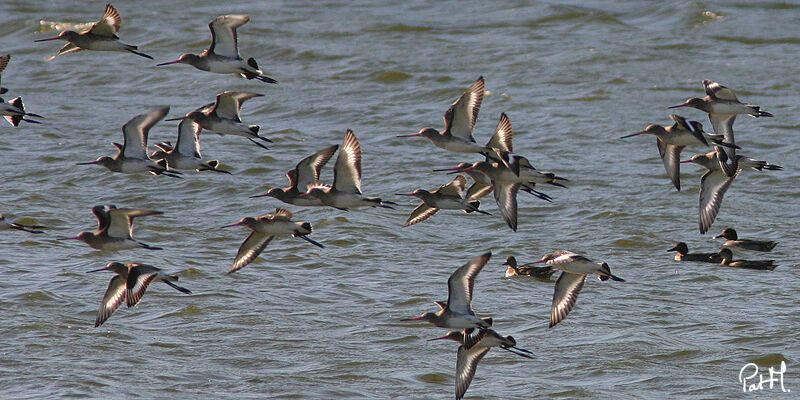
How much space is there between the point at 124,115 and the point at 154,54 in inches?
168

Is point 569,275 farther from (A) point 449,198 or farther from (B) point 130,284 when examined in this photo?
(B) point 130,284

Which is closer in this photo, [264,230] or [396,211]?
[264,230]

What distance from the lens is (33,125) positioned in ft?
64.6

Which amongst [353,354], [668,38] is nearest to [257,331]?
[353,354]

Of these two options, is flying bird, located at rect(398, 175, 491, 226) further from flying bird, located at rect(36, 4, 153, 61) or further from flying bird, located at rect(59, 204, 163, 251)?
flying bird, located at rect(36, 4, 153, 61)

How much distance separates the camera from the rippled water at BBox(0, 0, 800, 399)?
10.5 m

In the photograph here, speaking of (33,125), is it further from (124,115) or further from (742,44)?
(742,44)
